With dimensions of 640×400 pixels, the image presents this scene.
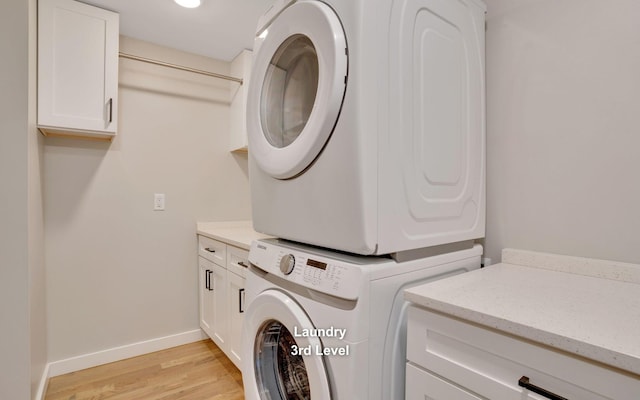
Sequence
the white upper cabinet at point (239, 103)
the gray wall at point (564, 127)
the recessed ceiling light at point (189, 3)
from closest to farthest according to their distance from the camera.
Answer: the gray wall at point (564, 127) < the recessed ceiling light at point (189, 3) < the white upper cabinet at point (239, 103)

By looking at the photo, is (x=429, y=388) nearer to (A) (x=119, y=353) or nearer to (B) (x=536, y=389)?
(B) (x=536, y=389)

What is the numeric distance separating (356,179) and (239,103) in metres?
1.90

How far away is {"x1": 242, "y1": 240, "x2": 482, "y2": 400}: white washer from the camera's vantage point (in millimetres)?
855

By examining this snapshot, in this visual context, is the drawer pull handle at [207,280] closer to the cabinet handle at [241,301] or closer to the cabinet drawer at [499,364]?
the cabinet handle at [241,301]

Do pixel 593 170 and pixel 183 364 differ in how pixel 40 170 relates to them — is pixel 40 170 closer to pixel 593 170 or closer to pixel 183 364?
pixel 183 364

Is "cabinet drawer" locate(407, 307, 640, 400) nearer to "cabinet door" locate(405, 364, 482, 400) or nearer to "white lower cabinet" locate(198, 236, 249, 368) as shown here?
"cabinet door" locate(405, 364, 482, 400)

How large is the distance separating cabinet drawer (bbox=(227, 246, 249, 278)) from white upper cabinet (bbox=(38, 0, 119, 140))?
1.03 metres

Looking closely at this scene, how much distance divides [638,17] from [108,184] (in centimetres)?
276

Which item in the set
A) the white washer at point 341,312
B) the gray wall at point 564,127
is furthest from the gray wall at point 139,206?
the gray wall at point 564,127

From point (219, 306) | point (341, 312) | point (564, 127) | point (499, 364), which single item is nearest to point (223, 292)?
point (219, 306)

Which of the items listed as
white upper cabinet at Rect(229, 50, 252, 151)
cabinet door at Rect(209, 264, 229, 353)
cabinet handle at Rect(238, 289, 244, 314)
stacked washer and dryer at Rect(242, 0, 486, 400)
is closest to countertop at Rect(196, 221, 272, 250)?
cabinet door at Rect(209, 264, 229, 353)

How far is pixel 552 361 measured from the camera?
64cm

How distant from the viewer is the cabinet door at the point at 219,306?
2.03 meters

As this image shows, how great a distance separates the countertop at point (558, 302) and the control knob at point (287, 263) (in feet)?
1.22
